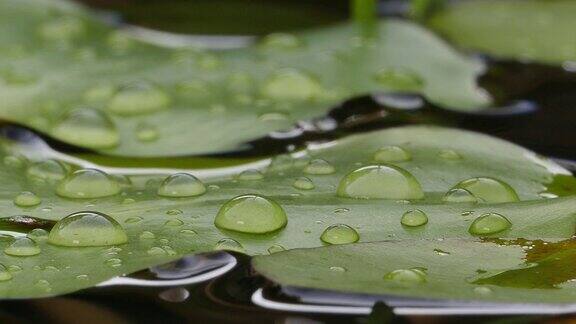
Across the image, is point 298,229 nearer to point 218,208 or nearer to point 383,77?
point 218,208

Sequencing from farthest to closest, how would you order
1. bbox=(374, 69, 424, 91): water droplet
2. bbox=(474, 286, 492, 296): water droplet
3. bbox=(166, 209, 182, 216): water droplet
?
bbox=(374, 69, 424, 91): water droplet
bbox=(166, 209, 182, 216): water droplet
bbox=(474, 286, 492, 296): water droplet

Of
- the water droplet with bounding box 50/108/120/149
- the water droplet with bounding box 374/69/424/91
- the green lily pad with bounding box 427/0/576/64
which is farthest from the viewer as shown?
the green lily pad with bounding box 427/0/576/64

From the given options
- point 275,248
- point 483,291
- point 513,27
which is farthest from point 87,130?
point 513,27

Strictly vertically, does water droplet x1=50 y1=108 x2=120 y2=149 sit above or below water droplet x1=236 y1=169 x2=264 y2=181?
above

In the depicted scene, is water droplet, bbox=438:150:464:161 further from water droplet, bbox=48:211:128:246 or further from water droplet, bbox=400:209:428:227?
water droplet, bbox=48:211:128:246

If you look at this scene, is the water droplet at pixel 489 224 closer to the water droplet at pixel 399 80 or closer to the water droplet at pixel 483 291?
the water droplet at pixel 483 291

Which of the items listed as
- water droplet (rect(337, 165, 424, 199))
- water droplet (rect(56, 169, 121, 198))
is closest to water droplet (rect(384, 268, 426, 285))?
water droplet (rect(337, 165, 424, 199))

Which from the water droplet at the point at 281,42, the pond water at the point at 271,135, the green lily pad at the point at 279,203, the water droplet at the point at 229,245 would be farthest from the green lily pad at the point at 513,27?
the water droplet at the point at 229,245
